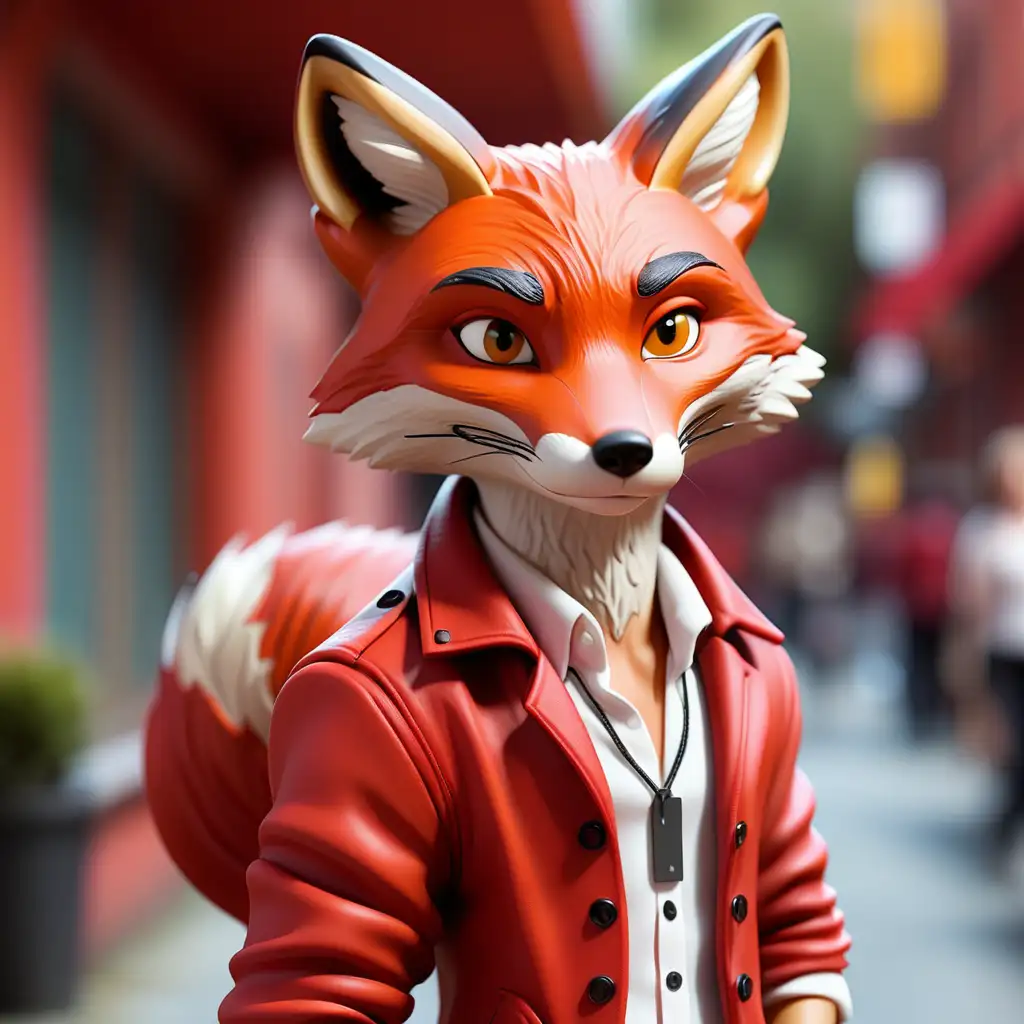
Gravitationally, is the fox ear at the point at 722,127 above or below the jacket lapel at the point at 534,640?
above

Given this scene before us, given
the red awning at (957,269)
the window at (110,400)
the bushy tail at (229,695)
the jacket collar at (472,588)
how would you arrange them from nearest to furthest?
1. the jacket collar at (472,588)
2. the bushy tail at (229,695)
3. the window at (110,400)
4. the red awning at (957,269)

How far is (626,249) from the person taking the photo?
1339 millimetres

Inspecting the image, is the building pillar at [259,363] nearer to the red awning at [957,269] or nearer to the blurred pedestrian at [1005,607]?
the blurred pedestrian at [1005,607]

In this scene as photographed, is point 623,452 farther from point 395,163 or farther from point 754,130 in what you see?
point 754,130

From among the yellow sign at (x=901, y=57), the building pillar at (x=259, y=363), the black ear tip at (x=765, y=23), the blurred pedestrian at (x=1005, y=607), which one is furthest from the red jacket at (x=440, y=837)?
the yellow sign at (x=901, y=57)

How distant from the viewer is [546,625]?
1396mm

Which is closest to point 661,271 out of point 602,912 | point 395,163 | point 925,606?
point 395,163

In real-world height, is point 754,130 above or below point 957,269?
below

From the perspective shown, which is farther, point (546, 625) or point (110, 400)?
point (110, 400)

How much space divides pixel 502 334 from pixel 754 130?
42 centimetres

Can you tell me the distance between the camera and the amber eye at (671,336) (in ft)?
4.46

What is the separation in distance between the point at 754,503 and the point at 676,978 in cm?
1686

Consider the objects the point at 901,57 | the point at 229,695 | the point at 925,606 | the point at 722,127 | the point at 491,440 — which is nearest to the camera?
the point at 491,440

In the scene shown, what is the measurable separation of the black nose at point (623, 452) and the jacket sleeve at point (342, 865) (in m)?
0.31
